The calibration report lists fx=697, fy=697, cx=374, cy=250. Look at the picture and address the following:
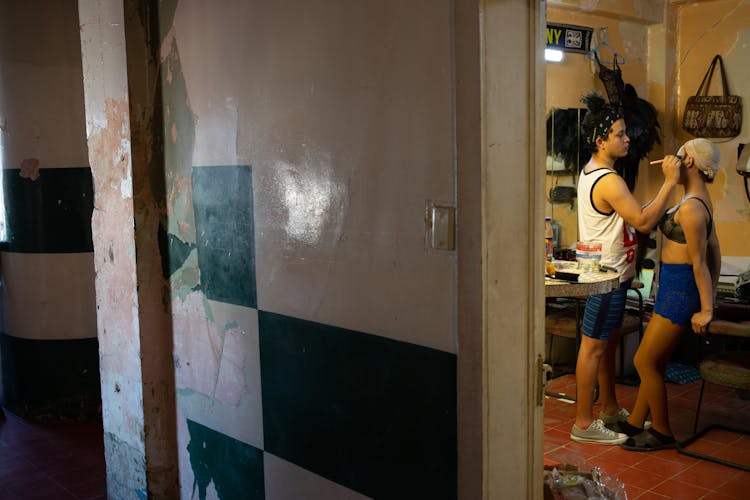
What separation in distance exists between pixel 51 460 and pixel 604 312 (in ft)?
11.1

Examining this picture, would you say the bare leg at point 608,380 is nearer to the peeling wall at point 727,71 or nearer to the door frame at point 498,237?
the peeling wall at point 727,71

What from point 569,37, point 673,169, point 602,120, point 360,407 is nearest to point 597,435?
point 673,169

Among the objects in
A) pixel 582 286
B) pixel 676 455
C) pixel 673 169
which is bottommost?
pixel 676 455

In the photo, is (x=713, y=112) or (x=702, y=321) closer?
(x=702, y=321)

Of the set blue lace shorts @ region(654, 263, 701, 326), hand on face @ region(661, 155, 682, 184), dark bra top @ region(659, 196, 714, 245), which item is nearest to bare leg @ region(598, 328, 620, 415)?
blue lace shorts @ region(654, 263, 701, 326)

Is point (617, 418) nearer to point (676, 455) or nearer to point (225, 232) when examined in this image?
point (676, 455)

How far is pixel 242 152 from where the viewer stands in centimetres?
258

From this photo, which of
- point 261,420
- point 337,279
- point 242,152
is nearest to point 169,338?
point 261,420

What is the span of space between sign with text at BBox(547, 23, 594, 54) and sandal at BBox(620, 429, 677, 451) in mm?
3021

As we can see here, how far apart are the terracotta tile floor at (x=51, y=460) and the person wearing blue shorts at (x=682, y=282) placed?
313 centimetres

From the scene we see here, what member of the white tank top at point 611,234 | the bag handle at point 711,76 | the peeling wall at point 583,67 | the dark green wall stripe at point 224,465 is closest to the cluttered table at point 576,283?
the white tank top at point 611,234

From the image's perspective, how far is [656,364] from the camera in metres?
4.13

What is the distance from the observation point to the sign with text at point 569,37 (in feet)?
18.1

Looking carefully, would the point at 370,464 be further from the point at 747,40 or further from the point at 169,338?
the point at 747,40
